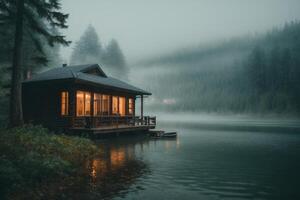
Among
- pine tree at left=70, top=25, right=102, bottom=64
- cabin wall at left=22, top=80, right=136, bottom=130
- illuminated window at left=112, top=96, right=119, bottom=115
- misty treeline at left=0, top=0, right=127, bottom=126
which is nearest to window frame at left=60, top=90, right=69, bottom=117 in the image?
cabin wall at left=22, top=80, right=136, bottom=130

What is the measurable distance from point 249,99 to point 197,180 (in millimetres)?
114831

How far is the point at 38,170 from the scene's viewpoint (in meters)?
9.73

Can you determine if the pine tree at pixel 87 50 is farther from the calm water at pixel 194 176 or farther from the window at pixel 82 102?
the calm water at pixel 194 176

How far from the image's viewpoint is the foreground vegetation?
820 cm

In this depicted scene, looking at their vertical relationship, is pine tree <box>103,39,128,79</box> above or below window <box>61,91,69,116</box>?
above

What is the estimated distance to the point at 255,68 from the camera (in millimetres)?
118188

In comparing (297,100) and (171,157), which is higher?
(297,100)

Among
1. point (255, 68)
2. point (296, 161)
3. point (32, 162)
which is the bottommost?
point (296, 161)

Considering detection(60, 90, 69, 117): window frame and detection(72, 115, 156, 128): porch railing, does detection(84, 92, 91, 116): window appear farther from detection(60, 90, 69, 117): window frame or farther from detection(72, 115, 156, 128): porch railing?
detection(60, 90, 69, 117): window frame

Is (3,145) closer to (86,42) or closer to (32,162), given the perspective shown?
(32,162)

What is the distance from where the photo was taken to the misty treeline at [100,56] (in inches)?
2918

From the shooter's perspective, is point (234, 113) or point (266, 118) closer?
point (266, 118)

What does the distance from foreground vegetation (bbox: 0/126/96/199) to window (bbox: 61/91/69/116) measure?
1146cm

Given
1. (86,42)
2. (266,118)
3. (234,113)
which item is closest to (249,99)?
(234,113)
